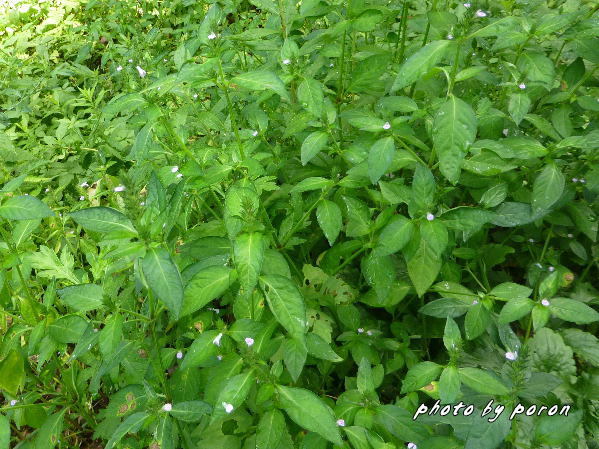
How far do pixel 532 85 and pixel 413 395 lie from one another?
141cm

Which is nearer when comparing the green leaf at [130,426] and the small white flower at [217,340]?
the green leaf at [130,426]

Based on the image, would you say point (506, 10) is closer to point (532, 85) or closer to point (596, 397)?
point (532, 85)

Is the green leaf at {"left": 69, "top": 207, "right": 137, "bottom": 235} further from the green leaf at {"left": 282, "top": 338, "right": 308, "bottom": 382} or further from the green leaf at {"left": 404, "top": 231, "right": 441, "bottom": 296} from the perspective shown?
the green leaf at {"left": 404, "top": 231, "right": 441, "bottom": 296}

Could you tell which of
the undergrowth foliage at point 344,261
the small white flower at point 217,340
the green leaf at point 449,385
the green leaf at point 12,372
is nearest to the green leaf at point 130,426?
the undergrowth foliage at point 344,261

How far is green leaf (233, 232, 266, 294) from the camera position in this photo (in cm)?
159

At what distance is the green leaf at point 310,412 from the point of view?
1524 mm

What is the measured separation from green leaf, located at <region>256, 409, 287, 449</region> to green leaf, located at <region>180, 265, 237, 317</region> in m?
0.44

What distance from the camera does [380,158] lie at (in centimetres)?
188

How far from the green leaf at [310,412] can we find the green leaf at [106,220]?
733mm

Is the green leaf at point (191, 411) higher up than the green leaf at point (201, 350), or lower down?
lower down

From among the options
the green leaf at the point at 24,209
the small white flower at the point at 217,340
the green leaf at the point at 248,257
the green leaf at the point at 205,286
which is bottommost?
the small white flower at the point at 217,340

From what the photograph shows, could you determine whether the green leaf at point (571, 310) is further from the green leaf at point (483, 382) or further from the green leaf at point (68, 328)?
the green leaf at point (68, 328)

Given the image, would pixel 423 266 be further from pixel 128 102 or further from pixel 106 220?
pixel 128 102

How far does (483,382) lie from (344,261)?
34.3 inches
